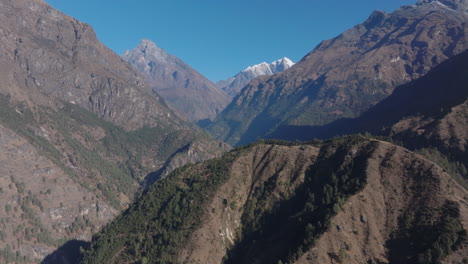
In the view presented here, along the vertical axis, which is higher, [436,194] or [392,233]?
[436,194]

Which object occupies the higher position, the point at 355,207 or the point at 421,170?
the point at 421,170

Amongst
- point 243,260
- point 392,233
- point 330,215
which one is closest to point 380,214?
point 392,233

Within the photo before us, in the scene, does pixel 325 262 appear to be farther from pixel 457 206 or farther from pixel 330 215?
pixel 457 206

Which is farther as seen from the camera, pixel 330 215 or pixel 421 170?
pixel 421 170

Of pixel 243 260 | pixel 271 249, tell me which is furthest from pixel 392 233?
pixel 243 260

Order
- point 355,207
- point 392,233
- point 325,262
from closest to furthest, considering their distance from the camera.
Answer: point 325,262, point 392,233, point 355,207

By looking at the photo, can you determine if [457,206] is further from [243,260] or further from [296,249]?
[243,260]

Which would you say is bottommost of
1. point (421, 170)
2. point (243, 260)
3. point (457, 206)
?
point (243, 260)

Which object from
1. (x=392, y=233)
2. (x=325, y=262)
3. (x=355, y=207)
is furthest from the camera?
(x=355, y=207)

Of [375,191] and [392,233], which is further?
[375,191]
